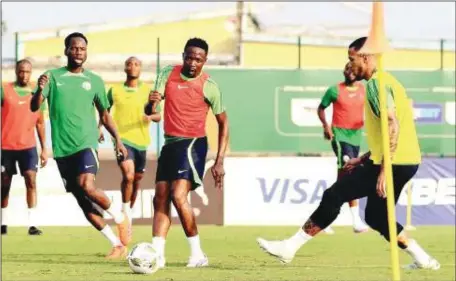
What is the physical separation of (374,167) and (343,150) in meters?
7.49

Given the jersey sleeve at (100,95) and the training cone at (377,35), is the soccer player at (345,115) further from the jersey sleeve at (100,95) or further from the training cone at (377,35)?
the training cone at (377,35)

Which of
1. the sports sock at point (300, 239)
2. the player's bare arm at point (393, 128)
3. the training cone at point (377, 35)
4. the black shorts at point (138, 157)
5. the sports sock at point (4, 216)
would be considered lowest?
the sports sock at point (4, 216)

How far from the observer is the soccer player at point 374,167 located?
12477mm

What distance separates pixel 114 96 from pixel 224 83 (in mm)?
6279

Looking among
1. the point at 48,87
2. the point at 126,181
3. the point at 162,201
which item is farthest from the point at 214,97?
the point at 126,181

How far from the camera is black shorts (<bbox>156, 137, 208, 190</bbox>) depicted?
14.1 meters

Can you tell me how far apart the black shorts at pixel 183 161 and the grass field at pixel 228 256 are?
0.98m

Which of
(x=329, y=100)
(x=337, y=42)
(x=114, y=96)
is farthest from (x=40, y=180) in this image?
(x=337, y=42)

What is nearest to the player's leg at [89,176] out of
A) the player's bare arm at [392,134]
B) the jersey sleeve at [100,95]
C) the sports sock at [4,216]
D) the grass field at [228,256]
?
the jersey sleeve at [100,95]

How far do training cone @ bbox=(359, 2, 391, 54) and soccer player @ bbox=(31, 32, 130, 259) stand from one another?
6.77m

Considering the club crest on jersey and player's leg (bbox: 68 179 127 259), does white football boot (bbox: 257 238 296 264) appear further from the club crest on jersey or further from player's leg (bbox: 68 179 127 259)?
the club crest on jersey

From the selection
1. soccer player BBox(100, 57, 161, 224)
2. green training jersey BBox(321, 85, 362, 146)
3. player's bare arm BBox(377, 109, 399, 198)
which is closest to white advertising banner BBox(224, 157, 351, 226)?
green training jersey BBox(321, 85, 362, 146)

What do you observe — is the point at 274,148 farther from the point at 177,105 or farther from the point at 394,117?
the point at 394,117

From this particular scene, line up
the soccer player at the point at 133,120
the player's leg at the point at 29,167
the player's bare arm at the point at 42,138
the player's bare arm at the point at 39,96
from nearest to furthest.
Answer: the player's bare arm at the point at 39,96 < the player's bare arm at the point at 42,138 < the soccer player at the point at 133,120 < the player's leg at the point at 29,167
